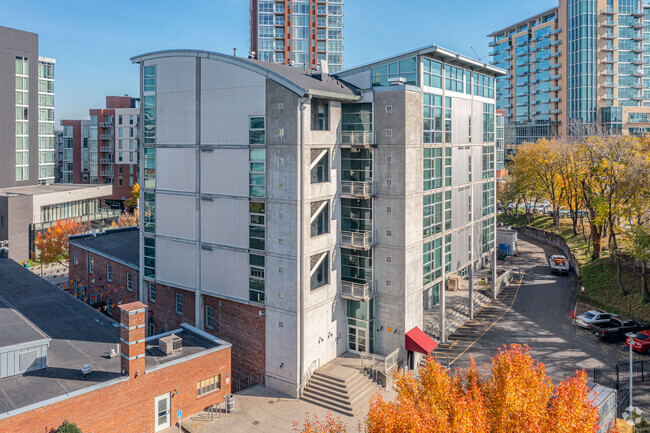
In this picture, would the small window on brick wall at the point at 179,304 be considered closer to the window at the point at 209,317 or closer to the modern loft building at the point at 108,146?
the window at the point at 209,317

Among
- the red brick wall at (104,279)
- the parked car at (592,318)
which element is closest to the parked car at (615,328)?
the parked car at (592,318)

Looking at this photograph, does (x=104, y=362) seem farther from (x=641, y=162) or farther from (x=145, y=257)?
(x=641, y=162)

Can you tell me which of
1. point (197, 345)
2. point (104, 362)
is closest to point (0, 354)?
point (104, 362)

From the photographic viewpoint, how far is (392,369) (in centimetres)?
2847

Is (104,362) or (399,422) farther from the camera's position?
(104,362)

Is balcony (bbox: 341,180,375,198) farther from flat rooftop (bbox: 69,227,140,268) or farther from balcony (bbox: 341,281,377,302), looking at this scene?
flat rooftop (bbox: 69,227,140,268)

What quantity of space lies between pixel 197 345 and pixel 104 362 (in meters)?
4.50

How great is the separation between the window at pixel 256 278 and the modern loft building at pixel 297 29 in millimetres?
59935

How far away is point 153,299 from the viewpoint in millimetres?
34281

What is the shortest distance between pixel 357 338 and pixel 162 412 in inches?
467

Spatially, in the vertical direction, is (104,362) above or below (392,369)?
above

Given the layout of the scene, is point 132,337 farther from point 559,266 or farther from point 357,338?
point 559,266

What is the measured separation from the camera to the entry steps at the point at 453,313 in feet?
115

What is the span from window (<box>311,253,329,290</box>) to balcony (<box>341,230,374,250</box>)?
1493 mm
